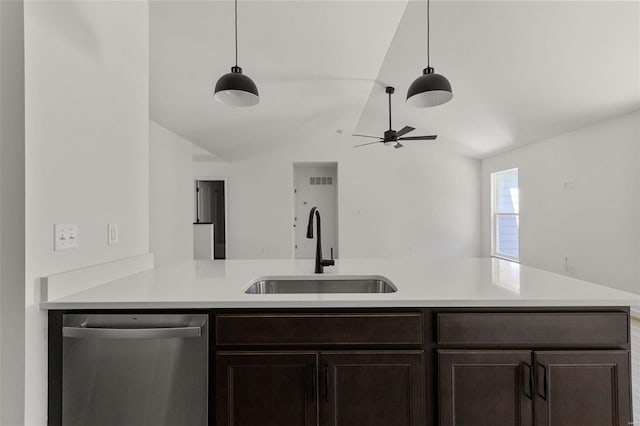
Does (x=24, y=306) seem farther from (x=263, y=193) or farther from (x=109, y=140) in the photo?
(x=263, y=193)

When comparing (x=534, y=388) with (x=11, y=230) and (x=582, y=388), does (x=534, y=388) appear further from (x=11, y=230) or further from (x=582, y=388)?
(x=11, y=230)

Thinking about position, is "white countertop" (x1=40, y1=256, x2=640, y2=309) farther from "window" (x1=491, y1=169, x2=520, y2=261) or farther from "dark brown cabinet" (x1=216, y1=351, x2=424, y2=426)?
"window" (x1=491, y1=169, x2=520, y2=261)

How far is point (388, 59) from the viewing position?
3.70 meters

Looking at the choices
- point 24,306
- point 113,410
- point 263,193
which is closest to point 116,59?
point 24,306

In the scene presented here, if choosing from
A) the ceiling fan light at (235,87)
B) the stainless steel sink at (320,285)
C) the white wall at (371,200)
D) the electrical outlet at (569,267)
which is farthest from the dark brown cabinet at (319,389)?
the white wall at (371,200)

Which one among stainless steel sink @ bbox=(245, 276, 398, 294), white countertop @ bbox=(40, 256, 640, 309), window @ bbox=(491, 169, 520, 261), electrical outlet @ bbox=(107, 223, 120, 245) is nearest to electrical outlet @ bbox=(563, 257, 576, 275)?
window @ bbox=(491, 169, 520, 261)

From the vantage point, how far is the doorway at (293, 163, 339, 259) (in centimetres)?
674

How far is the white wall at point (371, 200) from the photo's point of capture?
641 cm

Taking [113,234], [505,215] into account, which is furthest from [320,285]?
[505,215]

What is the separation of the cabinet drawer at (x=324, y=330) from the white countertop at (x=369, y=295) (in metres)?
0.05

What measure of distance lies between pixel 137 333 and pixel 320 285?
2.80ft

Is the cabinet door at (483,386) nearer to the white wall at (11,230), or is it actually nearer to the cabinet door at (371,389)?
the cabinet door at (371,389)

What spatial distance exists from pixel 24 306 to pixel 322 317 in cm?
103

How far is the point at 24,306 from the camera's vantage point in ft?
3.47
